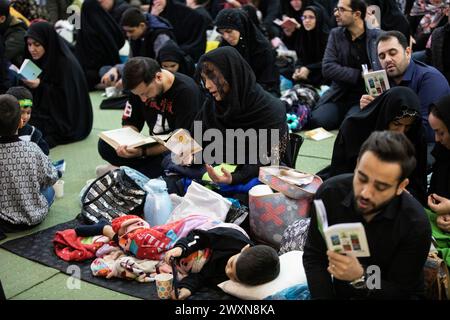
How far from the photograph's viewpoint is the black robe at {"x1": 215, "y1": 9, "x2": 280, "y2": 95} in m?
5.16

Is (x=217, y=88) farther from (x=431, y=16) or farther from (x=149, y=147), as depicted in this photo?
(x=431, y=16)

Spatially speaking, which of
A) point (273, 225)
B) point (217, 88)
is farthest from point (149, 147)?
point (273, 225)

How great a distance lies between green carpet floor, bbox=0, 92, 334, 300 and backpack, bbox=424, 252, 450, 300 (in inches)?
52.1

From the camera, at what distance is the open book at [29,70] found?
4801 millimetres

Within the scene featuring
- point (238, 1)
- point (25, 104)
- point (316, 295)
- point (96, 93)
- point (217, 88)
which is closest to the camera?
point (316, 295)

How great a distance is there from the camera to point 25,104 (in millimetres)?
3893

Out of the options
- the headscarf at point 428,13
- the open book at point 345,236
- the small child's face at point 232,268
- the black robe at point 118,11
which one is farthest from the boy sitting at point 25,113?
the headscarf at point 428,13

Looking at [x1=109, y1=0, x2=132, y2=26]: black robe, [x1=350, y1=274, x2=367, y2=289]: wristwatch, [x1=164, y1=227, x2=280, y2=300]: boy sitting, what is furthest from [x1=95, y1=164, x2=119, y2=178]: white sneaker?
[x1=109, y1=0, x2=132, y2=26]: black robe

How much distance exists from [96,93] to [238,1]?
2501mm

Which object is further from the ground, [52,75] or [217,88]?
[217,88]

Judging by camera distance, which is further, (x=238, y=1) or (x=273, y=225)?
(x=238, y=1)

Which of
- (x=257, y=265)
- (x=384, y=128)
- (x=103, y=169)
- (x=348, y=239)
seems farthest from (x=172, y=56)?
(x=348, y=239)

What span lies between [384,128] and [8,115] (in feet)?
6.69

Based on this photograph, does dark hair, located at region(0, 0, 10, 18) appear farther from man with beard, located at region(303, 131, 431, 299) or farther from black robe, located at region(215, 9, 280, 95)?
man with beard, located at region(303, 131, 431, 299)
